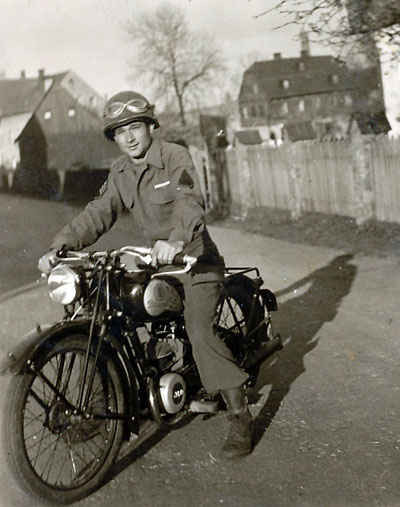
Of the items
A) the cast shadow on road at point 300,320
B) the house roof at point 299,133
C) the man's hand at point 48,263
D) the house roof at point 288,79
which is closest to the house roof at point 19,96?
the house roof at point 299,133

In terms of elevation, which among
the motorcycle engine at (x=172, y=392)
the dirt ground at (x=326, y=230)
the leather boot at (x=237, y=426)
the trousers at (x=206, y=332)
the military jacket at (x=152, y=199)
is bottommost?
the dirt ground at (x=326, y=230)

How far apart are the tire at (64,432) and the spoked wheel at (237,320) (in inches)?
38.5

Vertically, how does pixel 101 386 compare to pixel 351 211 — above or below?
above

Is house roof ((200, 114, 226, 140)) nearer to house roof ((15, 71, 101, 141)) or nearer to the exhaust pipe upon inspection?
the exhaust pipe

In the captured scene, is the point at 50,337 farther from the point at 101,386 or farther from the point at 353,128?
the point at 353,128

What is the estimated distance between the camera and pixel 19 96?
54375 millimetres

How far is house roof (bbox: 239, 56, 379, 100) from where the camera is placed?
92.6 m

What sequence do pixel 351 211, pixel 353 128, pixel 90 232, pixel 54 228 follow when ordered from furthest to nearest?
pixel 54 228
pixel 351 211
pixel 353 128
pixel 90 232

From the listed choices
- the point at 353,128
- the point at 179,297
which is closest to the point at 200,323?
the point at 179,297

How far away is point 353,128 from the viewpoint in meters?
12.5

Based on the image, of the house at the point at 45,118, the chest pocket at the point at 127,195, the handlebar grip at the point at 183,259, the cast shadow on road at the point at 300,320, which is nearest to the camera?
the handlebar grip at the point at 183,259

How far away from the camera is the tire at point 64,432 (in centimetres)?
318

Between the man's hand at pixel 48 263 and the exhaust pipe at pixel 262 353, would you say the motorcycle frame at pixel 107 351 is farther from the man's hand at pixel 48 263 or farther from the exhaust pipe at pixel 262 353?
the exhaust pipe at pixel 262 353

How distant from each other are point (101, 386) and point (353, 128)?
9.88 metres
